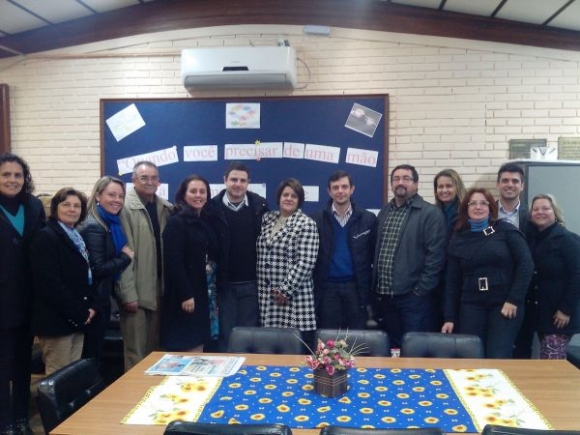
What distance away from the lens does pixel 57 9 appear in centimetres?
438

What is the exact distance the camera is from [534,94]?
437 cm

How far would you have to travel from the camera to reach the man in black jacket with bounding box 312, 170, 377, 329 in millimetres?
3287

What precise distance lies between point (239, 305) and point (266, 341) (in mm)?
750

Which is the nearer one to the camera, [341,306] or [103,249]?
[103,249]

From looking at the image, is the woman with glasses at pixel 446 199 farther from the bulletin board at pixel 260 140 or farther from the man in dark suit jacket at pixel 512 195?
the bulletin board at pixel 260 140

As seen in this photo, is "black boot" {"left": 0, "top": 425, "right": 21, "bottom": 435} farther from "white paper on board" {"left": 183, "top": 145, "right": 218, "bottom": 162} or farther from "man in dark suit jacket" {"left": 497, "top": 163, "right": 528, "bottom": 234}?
"man in dark suit jacket" {"left": 497, "top": 163, "right": 528, "bottom": 234}

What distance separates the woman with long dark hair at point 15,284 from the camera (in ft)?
9.06

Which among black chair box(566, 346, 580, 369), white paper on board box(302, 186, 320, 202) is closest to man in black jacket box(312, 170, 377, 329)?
white paper on board box(302, 186, 320, 202)

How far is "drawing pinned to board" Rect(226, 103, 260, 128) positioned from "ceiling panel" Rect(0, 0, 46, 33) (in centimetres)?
194

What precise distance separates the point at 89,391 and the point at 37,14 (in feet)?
12.4

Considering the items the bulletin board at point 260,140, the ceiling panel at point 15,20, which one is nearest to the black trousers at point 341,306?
the bulletin board at point 260,140

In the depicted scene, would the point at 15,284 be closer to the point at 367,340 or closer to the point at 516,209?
the point at 367,340

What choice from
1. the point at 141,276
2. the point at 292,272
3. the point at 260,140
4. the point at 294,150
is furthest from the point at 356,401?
the point at 260,140

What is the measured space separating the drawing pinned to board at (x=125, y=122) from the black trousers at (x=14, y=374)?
2.39 m
